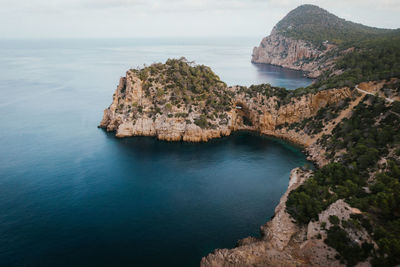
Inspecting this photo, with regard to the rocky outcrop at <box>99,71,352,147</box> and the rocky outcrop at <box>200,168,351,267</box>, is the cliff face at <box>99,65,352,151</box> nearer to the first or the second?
the rocky outcrop at <box>99,71,352,147</box>

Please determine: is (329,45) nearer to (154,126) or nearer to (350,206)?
(154,126)

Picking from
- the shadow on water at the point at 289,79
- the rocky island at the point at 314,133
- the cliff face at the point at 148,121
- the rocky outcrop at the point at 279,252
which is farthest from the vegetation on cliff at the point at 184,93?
the shadow on water at the point at 289,79

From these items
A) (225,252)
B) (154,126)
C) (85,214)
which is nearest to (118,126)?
(154,126)

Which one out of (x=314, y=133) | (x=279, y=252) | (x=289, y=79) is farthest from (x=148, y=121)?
(x=289, y=79)

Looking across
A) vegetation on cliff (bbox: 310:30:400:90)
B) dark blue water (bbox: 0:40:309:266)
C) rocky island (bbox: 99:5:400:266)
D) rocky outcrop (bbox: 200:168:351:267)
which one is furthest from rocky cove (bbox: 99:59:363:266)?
rocky outcrop (bbox: 200:168:351:267)

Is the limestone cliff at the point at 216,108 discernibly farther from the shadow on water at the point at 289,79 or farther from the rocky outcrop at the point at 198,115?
the shadow on water at the point at 289,79
